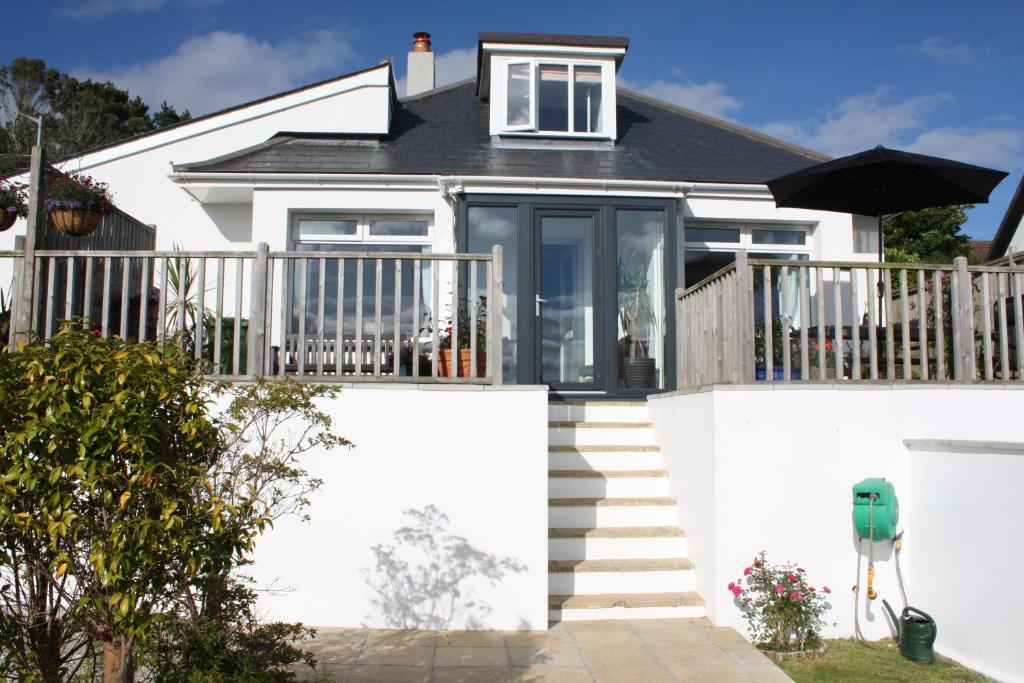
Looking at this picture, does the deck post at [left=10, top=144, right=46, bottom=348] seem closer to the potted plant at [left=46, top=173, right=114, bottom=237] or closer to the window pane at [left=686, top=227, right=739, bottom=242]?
the potted plant at [left=46, top=173, right=114, bottom=237]

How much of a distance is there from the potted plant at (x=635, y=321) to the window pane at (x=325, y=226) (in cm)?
329

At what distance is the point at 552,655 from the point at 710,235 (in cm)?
622

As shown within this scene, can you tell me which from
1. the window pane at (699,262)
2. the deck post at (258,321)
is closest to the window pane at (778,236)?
the window pane at (699,262)

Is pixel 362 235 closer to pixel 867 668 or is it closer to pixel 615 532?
pixel 615 532

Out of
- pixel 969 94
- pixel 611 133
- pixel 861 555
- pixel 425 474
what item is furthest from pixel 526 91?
pixel 969 94

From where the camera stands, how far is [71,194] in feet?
22.3

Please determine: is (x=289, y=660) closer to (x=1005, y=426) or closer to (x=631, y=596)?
(x=631, y=596)

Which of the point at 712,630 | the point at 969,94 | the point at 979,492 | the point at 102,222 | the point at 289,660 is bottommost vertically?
the point at 712,630

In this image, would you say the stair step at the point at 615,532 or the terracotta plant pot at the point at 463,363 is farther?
the terracotta plant pot at the point at 463,363

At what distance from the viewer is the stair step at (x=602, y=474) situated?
6551mm

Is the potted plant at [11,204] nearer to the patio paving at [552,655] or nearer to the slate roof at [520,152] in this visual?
the slate roof at [520,152]

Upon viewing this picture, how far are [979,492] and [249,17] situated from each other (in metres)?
15.2

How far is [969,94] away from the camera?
1812 centimetres

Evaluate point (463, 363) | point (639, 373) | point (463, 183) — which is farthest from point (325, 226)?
point (639, 373)
